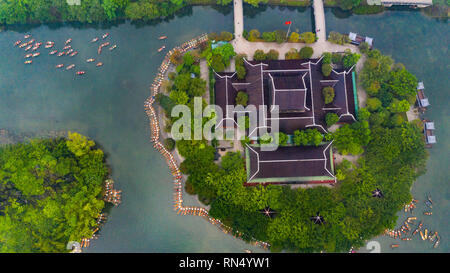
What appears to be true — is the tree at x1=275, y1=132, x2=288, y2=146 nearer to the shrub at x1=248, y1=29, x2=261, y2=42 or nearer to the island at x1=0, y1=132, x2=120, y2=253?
the shrub at x1=248, y1=29, x2=261, y2=42

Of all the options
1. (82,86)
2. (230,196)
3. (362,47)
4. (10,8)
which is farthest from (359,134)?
(10,8)

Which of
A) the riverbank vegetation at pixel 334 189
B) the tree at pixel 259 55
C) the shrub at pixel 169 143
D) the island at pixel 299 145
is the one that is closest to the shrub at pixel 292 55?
the island at pixel 299 145

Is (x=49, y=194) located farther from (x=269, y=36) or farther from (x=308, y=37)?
(x=308, y=37)

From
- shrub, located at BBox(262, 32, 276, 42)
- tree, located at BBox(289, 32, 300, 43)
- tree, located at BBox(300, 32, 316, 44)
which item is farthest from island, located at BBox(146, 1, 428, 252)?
tree, located at BBox(289, 32, 300, 43)

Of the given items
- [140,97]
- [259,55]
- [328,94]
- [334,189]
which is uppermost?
[259,55]

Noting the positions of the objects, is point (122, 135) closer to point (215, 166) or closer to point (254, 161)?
point (215, 166)

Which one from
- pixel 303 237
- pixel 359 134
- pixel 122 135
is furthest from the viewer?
pixel 122 135

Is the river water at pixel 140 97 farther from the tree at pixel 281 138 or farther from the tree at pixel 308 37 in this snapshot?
the tree at pixel 281 138

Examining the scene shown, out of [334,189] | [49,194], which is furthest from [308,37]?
[49,194]
